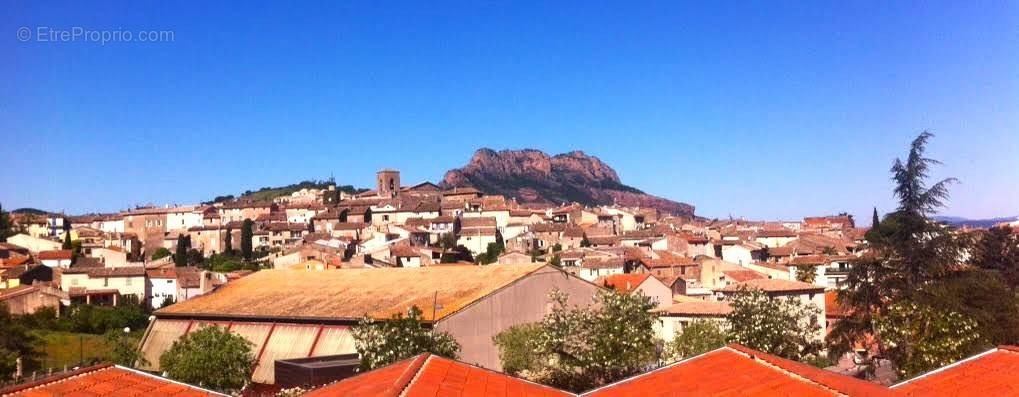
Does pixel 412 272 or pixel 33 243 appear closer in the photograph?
pixel 412 272

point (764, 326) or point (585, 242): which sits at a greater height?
point (585, 242)

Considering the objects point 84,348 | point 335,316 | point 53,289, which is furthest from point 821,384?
point 53,289

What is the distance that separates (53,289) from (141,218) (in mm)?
66162

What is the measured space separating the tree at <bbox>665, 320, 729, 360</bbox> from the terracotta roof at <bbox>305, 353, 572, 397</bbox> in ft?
Answer: 53.5

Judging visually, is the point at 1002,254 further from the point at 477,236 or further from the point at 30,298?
the point at 30,298

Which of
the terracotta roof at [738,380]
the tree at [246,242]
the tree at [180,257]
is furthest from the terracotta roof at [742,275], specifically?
the tree at [180,257]

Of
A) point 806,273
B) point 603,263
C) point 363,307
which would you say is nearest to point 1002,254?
point 806,273

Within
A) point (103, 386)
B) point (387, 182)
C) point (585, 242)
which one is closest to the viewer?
point (103, 386)

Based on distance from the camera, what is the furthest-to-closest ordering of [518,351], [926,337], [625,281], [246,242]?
[246,242] < [625,281] < [518,351] < [926,337]

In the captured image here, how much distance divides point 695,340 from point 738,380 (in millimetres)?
17156

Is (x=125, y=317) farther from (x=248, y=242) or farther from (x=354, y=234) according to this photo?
(x=354, y=234)

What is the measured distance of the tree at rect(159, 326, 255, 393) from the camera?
84.9ft

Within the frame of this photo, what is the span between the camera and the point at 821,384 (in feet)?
41.0

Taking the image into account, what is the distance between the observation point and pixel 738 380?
13.0 m
